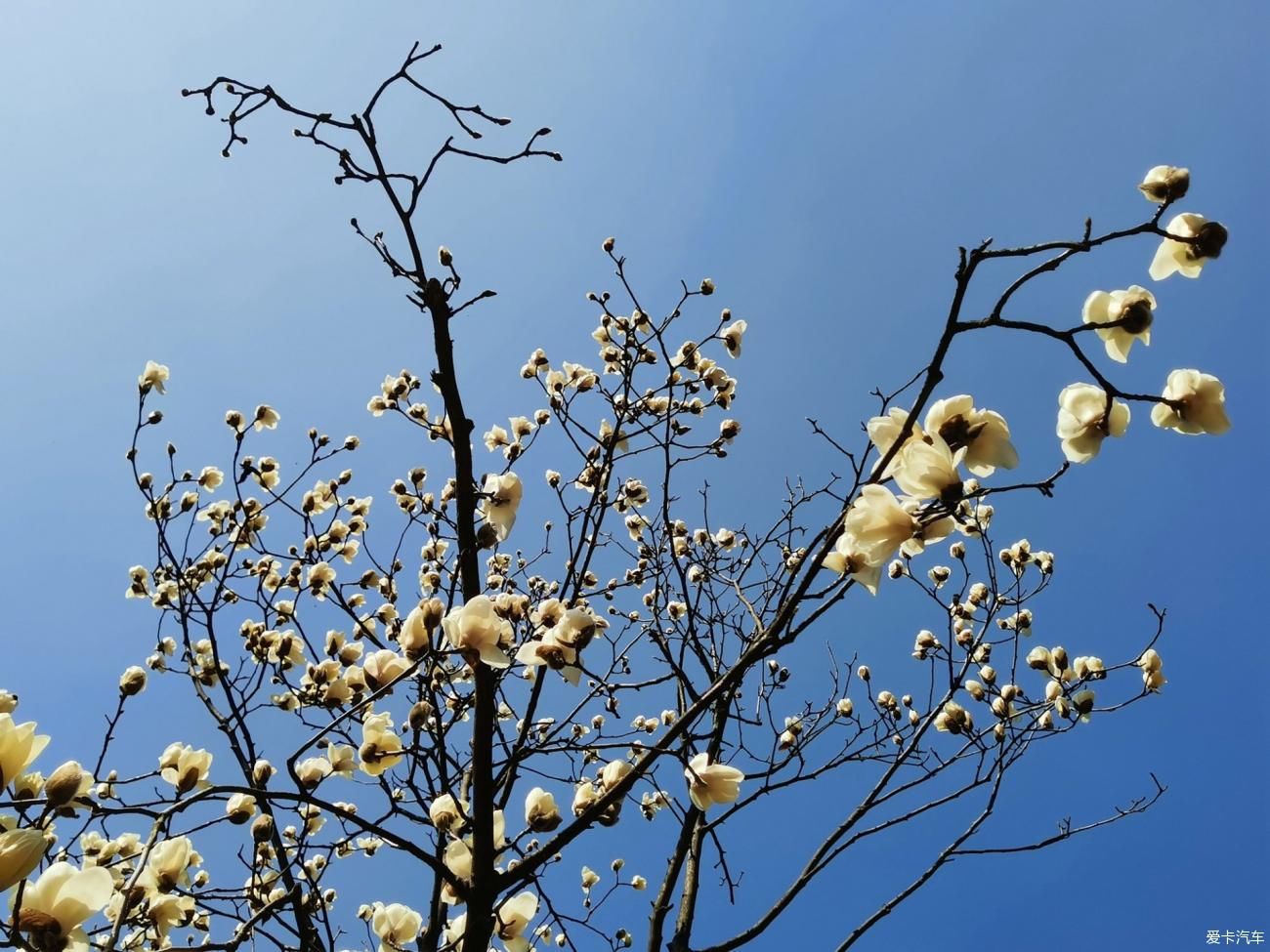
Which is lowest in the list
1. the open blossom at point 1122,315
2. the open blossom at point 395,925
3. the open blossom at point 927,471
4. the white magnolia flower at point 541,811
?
the open blossom at point 395,925

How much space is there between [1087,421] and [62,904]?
220 cm

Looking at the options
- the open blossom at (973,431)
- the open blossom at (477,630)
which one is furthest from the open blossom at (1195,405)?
the open blossom at (477,630)

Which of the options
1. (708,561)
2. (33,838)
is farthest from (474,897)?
(708,561)

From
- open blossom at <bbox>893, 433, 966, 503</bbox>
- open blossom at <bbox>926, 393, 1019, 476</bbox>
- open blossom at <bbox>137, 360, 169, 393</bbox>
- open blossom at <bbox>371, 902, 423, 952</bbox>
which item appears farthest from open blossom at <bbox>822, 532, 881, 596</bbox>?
open blossom at <bbox>137, 360, 169, 393</bbox>

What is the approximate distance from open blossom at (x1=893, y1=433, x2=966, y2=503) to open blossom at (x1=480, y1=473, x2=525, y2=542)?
131 cm

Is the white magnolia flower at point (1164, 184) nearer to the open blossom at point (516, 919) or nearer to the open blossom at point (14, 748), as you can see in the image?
the open blossom at point (14, 748)

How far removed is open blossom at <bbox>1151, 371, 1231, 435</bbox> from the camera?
59.9 inches

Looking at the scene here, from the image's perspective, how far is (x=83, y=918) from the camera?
141 cm

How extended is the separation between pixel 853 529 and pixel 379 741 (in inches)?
63.5

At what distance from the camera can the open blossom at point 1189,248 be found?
1.50 m

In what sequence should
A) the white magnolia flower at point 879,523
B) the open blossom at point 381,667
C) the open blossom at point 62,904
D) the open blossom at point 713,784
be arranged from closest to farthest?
the open blossom at point 62,904 → the white magnolia flower at point 879,523 → the open blossom at point 713,784 → the open blossom at point 381,667

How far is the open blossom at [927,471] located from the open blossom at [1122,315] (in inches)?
16.3

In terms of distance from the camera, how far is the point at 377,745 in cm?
231

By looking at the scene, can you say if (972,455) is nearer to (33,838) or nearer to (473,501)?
(473,501)
